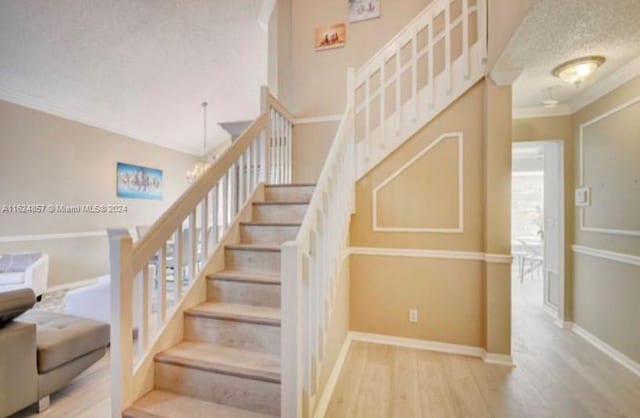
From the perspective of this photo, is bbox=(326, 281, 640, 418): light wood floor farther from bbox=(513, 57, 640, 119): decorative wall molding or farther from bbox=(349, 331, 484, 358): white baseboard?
bbox=(513, 57, 640, 119): decorative wall molding

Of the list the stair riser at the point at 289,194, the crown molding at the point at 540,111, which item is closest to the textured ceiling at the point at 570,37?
the crown molding at the point at 540,111

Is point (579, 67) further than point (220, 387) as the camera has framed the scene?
Yes

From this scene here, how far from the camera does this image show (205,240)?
2.31m

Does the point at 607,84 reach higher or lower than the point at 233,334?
higher

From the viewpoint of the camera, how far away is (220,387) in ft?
5.67

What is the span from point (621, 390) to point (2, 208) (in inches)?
287

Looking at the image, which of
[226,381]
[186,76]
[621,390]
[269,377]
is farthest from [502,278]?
[186,76]

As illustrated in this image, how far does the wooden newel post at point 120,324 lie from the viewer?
1.65 metres

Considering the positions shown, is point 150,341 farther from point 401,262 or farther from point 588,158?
point 588,158

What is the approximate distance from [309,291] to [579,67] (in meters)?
2.65

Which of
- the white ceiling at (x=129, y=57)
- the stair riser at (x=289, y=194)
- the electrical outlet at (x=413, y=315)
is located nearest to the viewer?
the electrical outlet at (x=413, y=315)

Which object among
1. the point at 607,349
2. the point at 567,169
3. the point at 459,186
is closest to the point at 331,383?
the point at 459,186

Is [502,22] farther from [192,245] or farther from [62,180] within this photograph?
[62,180]

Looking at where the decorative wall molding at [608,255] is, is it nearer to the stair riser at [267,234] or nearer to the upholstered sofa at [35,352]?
the stair riser at [267,234]
